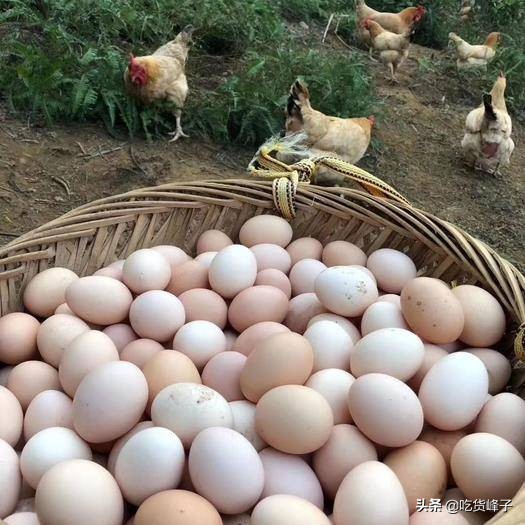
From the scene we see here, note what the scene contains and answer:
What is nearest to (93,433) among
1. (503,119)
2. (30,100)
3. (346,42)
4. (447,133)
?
(30,100)

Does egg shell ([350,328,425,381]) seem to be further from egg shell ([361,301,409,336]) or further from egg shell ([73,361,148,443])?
egg shell ([73,361,148,443])

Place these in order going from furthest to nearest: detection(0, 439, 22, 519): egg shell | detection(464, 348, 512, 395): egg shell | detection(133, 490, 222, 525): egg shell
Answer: detection(464, 348, 512, 395): egg shell, detection(0, 439, 22, 519): egg shell, detection(133, 490, 222, 525): egg shell

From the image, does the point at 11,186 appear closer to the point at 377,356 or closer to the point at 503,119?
the point at 377,356

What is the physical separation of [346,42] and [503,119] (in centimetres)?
179

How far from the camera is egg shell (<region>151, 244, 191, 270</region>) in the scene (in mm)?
1427

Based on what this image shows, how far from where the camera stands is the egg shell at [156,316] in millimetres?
1235

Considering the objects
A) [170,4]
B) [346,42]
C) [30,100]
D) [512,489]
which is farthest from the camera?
[346,42]

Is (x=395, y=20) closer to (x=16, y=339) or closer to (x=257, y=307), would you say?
(x=257, y=307)

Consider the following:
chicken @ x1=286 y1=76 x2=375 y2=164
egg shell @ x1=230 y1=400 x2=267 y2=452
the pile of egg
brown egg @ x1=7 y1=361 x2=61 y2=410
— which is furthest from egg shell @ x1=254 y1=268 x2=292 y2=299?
chicken @ x1=286 y1=76 x2=375 y2=164

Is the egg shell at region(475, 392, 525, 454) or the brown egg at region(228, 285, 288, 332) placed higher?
the egg shell at region(475, 392, 525, 454)

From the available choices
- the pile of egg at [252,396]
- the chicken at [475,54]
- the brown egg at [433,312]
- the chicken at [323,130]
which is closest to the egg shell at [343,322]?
the pile of egg at [252,396]

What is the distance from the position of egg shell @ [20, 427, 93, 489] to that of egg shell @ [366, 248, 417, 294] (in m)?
0.69

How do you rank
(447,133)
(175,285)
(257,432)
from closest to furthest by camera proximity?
(257,432)
(175,285)
(447,133)

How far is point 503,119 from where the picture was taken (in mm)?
3002
